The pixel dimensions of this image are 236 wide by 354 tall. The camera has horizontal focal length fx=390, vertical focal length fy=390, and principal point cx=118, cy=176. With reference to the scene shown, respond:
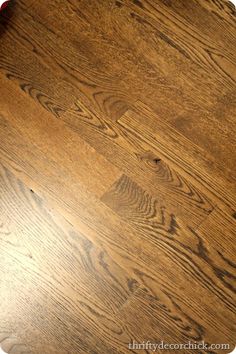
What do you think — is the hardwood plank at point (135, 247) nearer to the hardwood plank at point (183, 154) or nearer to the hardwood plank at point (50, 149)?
the hardwood plank at point (50, 149)

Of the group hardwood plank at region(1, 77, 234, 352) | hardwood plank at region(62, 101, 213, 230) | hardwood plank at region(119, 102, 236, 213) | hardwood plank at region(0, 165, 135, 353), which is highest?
hardwood plank at region(119, 102, 236, 213)

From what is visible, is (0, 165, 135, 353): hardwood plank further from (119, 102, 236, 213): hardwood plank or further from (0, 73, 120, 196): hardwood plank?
(119, 102, 236, 213): hardwood plank

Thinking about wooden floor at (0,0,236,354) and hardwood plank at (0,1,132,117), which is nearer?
wooden floor at (0,0,236,354)

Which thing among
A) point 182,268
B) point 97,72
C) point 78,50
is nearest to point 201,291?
point 182,268

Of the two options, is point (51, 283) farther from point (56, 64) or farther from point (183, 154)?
point (56, 64)

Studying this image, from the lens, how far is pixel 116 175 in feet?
4.36

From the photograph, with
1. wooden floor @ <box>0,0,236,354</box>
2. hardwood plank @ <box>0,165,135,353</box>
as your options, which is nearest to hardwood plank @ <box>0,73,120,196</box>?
wooden floor @ <box>0,0,236,354</box>

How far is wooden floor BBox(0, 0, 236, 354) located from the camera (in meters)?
1.23

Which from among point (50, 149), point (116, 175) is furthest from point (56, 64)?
point (116, 175)

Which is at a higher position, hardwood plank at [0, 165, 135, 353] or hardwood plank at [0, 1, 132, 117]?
hardwood plank at [0, 1, 132, 117]

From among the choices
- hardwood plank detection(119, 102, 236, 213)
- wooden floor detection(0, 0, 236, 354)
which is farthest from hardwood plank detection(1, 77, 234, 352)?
hardwood plank detection(119, 102, 236, 213)

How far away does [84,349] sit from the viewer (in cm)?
121

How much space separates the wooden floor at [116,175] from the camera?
4.03ft

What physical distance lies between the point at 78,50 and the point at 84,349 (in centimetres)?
102
